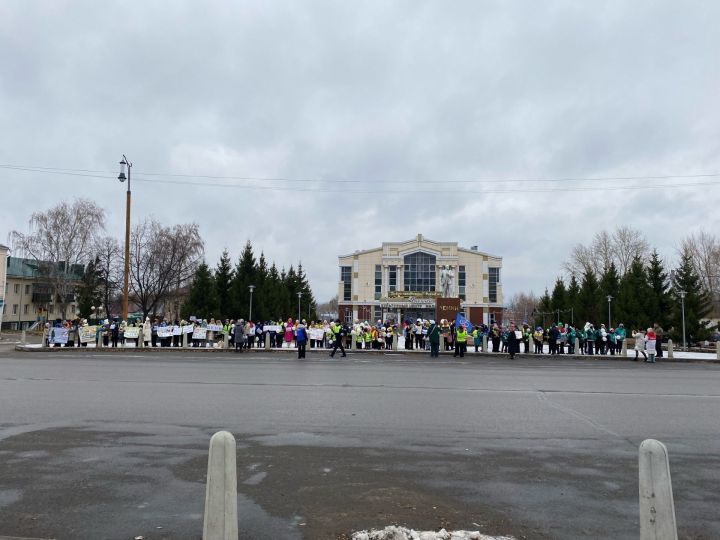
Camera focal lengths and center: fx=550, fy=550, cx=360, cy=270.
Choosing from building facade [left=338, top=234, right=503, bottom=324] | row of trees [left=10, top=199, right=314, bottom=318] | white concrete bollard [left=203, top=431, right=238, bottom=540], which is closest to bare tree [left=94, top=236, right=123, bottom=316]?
row of trees [left=10, top=199, right=314, bottom=318]

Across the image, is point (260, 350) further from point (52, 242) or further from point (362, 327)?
point (52, 242)

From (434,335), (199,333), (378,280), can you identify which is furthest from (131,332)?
(378,280)

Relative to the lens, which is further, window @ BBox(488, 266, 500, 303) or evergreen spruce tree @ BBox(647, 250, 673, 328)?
window @ BBox(488, 266, 500, 303)

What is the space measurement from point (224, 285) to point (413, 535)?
2079 inches

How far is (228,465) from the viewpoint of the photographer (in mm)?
3902

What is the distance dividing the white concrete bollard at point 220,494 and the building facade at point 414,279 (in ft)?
268

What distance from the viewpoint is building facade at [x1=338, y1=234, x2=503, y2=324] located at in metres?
85.8

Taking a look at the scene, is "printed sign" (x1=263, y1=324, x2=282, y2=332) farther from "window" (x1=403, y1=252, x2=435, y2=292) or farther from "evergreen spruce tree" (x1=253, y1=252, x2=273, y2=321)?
"window" (x1=403, y1=252, x2=435, y2=292)

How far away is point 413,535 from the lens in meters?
4.15

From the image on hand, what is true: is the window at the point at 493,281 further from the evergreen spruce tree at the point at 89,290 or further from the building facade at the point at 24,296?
the building facade at the point at 24,296

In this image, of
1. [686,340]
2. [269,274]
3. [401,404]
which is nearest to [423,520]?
[401,404]

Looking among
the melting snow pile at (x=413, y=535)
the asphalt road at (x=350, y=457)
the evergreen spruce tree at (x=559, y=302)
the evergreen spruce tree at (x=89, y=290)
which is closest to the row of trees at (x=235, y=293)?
the evergreen spruce tree at (x=89, y=290)

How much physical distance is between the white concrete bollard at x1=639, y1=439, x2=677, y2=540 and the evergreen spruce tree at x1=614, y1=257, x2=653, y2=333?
4292 centimetres

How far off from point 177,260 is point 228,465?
2520 inches
